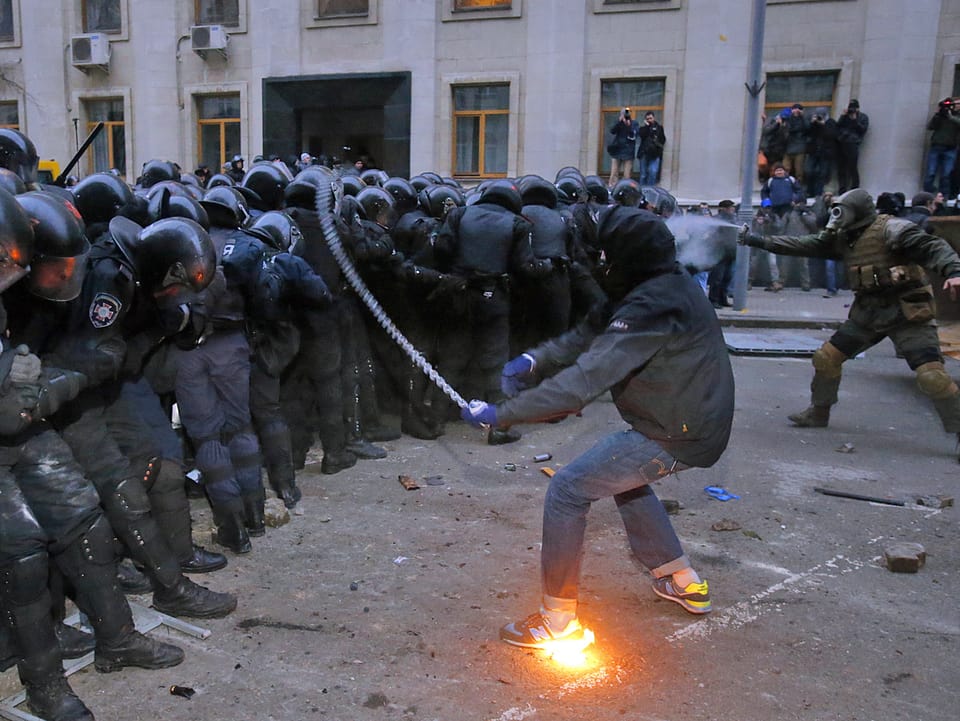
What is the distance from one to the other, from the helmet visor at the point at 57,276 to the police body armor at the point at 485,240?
390 centimetres

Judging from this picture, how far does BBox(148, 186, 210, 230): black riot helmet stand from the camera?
171 inches

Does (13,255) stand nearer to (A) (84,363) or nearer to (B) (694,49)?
(A) (84,363)

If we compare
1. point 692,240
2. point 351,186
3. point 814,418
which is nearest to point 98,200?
point 351,186

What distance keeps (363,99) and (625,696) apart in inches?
747

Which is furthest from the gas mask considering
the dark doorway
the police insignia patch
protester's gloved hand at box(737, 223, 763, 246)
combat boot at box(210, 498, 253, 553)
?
the dark doorway

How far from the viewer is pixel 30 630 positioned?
2971 millimetres

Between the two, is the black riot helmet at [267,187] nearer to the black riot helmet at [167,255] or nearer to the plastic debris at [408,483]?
the plastic debris at [408,483]

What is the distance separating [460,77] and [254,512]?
16.6 m

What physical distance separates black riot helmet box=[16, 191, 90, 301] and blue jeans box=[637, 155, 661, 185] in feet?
53.4

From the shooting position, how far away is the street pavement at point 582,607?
3.23 meters

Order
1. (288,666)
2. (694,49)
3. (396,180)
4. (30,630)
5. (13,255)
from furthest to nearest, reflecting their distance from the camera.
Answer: (694,49) → (396,180) → (288,666) → (30,630) → (13,255)

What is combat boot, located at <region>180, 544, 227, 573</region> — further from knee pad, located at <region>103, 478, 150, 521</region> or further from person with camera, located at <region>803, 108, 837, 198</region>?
person with camera, located at <region>803, 108, 837, 198</region>

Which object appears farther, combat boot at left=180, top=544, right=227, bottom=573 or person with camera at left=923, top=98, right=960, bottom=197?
person with camera at left=923, top=98, right=960, bottom=197

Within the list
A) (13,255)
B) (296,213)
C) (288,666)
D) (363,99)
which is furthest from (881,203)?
(363,99)
